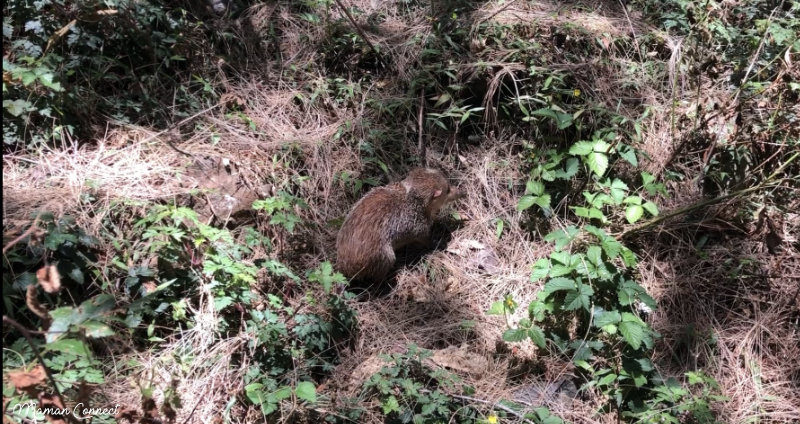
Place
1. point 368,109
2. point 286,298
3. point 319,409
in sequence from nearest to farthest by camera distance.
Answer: point 319,409
point 286,298
point 368,109

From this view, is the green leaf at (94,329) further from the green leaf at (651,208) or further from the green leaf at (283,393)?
the green leaf at (651,208)

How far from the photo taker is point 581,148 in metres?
4.43

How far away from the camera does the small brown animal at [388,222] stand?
417 cm

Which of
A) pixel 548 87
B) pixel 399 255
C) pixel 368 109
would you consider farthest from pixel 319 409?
pixel 548 87

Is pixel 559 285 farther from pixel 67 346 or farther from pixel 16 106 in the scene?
pixel 16 106

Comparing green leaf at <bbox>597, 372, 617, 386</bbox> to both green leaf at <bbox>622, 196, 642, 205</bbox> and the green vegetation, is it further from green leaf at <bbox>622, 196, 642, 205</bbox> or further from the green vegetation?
green leaf at <bbox>622, 196, 642, 205</bbox>

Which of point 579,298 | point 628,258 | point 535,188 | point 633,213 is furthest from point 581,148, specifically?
point 579,298

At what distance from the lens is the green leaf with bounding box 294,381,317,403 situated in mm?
3213

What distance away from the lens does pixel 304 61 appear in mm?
5289

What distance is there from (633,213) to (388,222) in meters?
1.78

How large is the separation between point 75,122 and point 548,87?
3.69m

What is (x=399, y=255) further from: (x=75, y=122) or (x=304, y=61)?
(x=75, y=122)

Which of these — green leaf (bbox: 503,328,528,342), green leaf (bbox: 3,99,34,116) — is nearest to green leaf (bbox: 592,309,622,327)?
green leaf (bbox: 503,328,528,342)

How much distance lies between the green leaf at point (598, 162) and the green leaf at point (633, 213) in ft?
1.10
